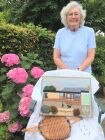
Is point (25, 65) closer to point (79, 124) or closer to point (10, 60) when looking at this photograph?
point (10, 60)

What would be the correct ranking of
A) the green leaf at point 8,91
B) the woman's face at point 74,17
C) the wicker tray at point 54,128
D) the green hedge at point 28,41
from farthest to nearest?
1. the green hedge at point 28,41
2. the green leaf at point 8,91
3. the woman's face at point 74,17
4. the wicker tray at point 54,128

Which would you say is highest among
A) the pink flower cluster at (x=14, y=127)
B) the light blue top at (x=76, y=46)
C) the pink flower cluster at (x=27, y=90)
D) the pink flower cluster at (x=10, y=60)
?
the light blue top at (x=76, y=46)

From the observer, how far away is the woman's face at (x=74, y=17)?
5.74 metres

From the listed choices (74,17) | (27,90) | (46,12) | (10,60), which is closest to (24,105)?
(27,90)

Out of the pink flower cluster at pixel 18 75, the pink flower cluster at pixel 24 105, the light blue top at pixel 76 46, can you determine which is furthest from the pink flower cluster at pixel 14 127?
the light blue top at pixel 76 46

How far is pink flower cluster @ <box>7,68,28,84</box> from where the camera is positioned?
605 cm

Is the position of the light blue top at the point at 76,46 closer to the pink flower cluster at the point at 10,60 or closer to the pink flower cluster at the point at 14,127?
the pink flower cluster at the point at 10,60

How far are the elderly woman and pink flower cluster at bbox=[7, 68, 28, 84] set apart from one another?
519 millimetres

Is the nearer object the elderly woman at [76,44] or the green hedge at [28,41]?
the elderly woman at [76,44]

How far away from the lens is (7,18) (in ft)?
36.1

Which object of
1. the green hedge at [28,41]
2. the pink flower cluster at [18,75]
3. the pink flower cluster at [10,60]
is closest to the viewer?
the pink flower cluster at [18,75]

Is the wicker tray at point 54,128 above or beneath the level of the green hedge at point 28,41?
beneath

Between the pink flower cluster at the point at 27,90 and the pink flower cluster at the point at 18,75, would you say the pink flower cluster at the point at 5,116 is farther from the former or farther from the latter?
the pink flower cluster at the point at 18,75

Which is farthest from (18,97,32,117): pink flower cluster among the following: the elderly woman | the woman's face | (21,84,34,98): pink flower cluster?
the woman's face
